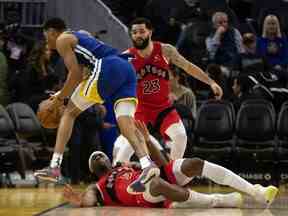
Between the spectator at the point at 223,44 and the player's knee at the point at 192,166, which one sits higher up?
the spectator at the point at 223,44

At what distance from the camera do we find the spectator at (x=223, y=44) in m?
16.0

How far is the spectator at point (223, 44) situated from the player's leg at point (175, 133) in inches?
171

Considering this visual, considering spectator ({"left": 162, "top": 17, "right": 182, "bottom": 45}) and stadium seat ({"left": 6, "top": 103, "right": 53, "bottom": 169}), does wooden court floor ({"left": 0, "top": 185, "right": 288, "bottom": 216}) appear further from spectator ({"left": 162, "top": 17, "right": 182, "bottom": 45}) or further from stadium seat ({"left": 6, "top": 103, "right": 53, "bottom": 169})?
spectator ({"left": 162, "top": 17, "right": 182, "bottom": 45})

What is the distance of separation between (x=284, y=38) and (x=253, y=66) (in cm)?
92

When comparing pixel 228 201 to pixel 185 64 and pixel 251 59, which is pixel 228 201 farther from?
pixel 251 59

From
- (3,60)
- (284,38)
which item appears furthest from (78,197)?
(284,38)

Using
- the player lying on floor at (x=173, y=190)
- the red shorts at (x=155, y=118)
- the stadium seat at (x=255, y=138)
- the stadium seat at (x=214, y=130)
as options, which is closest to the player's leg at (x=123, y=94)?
the player lying on floor at (x=173, y=190)

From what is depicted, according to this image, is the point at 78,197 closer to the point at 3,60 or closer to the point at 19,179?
the point at 19,179

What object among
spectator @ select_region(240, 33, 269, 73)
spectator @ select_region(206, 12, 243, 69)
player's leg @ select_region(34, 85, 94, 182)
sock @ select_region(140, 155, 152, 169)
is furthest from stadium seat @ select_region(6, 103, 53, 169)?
sock @ select_region(140, 155, 152, 169)

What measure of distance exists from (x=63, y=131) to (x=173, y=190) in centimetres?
170

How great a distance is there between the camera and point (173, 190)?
9273 mm

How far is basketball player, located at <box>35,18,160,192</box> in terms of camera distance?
1034cm

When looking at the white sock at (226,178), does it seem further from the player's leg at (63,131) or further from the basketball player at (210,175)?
the player's leg at (63,131)

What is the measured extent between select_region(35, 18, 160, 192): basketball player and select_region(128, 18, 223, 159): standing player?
0.83m
